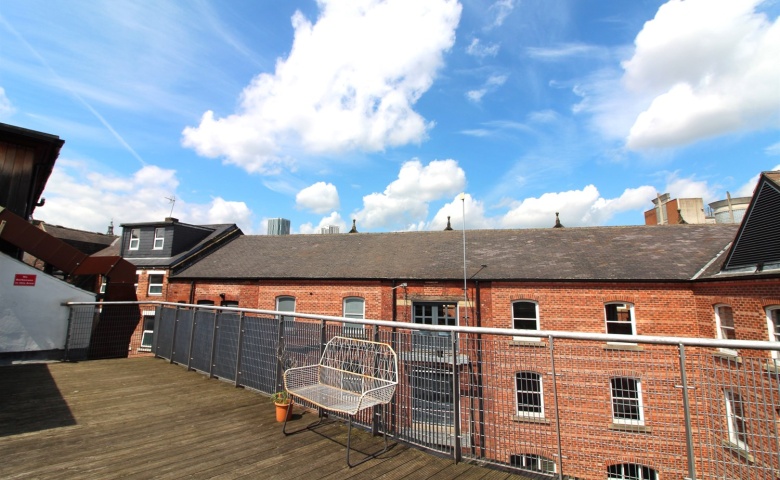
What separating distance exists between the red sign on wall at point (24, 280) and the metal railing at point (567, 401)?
8503mm

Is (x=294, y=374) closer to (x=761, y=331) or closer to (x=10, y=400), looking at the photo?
(x=10, y=400)

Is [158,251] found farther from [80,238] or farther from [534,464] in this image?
[534,464]

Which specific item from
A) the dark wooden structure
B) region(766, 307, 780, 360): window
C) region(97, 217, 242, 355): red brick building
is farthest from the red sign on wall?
region(766, 307, 780, 360): window

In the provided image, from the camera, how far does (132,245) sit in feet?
71.5

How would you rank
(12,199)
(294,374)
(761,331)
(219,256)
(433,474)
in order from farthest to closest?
(219,256) → (12,199) → (761,331) → (294,374) → (433,474)

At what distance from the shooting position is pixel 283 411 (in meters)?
4.52

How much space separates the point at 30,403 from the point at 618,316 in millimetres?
17206

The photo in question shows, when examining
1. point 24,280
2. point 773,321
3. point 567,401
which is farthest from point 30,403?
point 773,321

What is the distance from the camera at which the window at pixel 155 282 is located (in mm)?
19844

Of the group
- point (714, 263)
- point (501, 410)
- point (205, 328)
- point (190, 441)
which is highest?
point (714, 263)

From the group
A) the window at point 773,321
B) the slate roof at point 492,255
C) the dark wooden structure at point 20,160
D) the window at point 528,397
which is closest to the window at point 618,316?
the slate roof at point 492,255

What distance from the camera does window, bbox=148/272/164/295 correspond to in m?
19.8

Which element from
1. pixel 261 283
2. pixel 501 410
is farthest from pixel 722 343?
pixel 261 283

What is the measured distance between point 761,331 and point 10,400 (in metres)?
17.0
